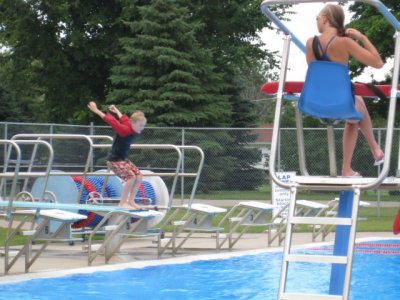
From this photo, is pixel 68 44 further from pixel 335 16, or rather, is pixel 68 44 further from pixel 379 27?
pixel 335 16

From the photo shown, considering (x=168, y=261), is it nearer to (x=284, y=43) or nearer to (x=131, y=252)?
(x=131, y=252)

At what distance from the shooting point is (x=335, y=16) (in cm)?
564

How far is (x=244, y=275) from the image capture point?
10289 millimetres

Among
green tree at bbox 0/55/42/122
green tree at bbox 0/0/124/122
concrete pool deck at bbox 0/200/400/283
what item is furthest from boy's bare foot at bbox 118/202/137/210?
green tree at bbox 0/55/42/122

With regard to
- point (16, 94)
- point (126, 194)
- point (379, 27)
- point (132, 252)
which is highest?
point (379, 27)

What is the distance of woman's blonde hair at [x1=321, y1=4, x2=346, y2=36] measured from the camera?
5629mm

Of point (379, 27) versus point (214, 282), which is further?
point (379, 27)

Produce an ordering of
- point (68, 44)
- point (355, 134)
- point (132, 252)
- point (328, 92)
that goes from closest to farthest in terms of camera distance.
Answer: point (328, 92) → point (355, 134) → point (132, 252) → point (68, 44)

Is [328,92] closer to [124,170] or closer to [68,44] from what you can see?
[124,170]

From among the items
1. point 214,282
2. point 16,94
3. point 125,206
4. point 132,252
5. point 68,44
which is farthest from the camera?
point 16,94

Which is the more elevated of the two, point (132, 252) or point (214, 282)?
point (214, 282)

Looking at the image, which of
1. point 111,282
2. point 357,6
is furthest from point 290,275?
point 357,6

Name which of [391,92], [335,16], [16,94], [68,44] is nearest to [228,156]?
[68,44]

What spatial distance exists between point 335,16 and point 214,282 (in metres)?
4.95
